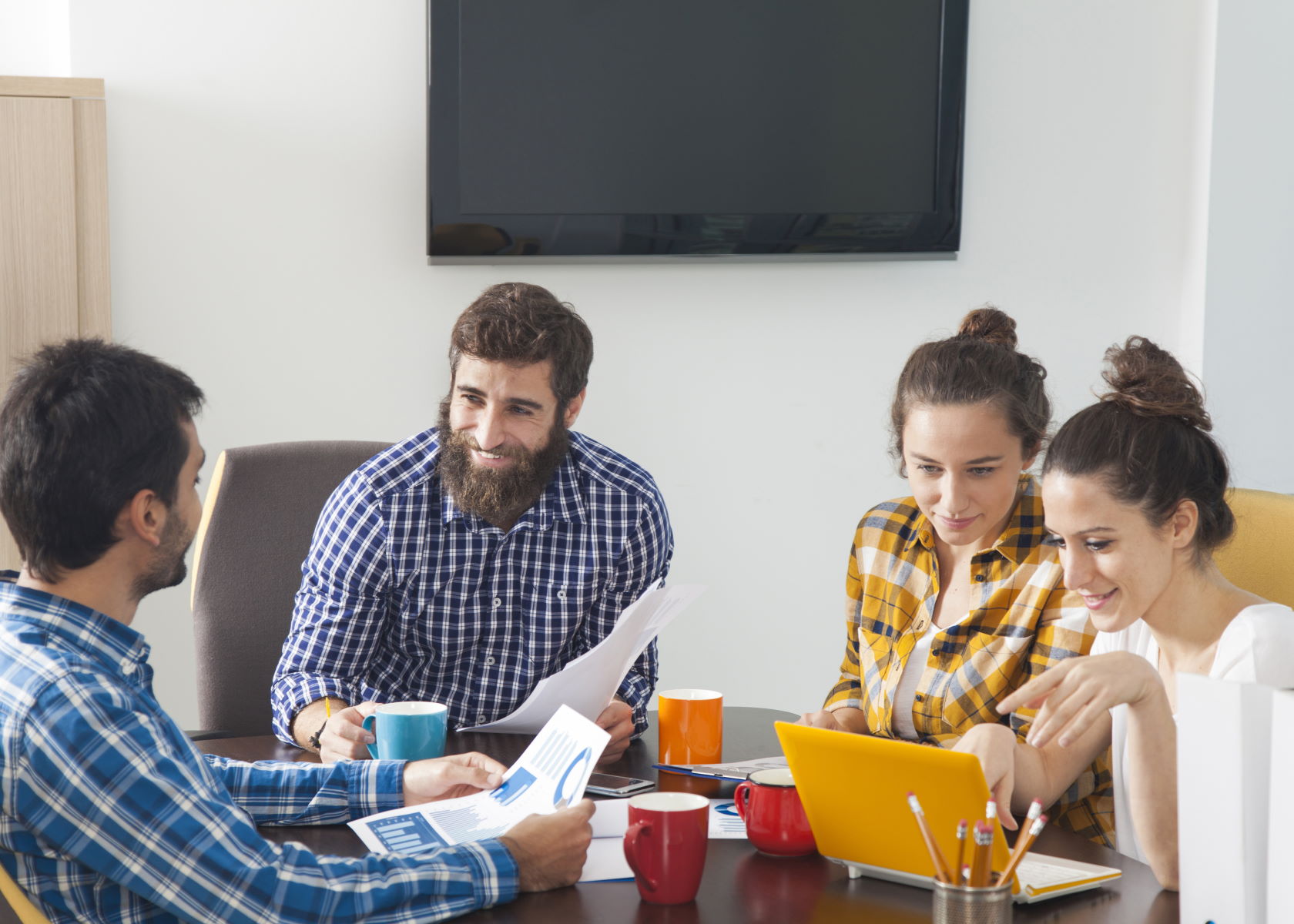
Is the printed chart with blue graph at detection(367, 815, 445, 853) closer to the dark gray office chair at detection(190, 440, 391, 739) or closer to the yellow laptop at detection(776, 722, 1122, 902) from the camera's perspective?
the yellow laptop at detection(776, 722, 1122, 902)

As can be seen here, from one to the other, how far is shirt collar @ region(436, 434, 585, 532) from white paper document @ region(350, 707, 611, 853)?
26.6 inches

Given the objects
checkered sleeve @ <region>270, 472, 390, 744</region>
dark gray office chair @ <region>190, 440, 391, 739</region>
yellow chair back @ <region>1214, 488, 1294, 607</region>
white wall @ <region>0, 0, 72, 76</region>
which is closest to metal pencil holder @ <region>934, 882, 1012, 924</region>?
yellow chair back @ <region>1214, 488, 1294, 607</region>

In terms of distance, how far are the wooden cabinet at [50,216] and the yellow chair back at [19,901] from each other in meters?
1.76

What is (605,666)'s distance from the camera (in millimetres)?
1595

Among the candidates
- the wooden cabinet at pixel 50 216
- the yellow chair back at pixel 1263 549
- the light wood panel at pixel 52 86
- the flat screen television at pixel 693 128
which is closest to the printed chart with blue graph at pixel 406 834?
the yellow chair back at pixel 1263 549

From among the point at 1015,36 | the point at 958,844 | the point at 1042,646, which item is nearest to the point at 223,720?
the point at 1042,646

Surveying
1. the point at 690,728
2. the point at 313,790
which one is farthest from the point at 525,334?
the point at 313,790

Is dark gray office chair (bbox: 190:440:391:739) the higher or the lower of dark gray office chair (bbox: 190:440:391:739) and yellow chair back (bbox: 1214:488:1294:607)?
the lower

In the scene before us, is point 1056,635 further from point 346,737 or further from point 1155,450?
point 346,737

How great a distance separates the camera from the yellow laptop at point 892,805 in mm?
1080

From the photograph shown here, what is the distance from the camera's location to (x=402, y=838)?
4.25ft

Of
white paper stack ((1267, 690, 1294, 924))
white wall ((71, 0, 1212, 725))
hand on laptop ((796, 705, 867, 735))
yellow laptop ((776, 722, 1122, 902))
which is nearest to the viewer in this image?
white paper stack ((1267, 690, 1294, 924))

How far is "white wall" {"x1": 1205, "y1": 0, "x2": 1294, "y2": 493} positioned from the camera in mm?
3016

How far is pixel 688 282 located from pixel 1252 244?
141cm
